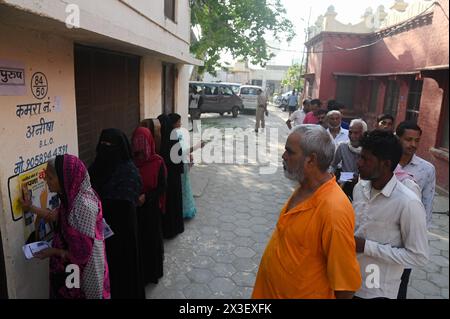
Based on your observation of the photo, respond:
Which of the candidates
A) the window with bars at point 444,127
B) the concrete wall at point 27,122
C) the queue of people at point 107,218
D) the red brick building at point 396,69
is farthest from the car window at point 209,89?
the concrete wall at point 27,122

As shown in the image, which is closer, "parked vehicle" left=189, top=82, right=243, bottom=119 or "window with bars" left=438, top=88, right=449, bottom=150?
"window with bars" left=438, top=88, right=449, bottom=150

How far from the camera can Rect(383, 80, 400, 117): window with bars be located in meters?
11.3

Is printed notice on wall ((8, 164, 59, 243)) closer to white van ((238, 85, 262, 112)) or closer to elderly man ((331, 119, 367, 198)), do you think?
elderly man ((331, 119, 367, 198))

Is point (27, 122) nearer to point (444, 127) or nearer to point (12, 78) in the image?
point (12, 78)

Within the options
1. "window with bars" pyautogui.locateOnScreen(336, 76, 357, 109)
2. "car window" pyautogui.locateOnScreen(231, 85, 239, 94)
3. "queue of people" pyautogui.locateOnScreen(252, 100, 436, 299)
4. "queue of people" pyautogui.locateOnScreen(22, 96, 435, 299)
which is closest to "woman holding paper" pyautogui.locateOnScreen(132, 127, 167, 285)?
"queue of people" pyautogui.locateOnScreen(22, 96, 435, 299)

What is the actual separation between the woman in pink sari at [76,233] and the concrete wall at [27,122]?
313 mm

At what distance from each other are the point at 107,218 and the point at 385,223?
77.5 inches

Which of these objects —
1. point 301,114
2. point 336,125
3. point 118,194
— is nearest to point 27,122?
point 118,194

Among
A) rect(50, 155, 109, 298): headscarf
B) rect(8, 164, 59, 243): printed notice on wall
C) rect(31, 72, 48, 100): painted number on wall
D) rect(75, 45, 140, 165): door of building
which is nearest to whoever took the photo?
rect(50, 155, 109, 298): headscarf

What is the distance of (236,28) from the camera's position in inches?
558

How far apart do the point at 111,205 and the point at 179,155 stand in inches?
75.1

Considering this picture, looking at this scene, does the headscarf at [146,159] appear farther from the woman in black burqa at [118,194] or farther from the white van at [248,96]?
the white van at [248,96]

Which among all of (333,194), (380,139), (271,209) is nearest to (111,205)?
(333,194)

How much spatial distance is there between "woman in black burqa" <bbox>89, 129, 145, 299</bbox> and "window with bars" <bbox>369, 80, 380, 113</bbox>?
12532 millimetres
